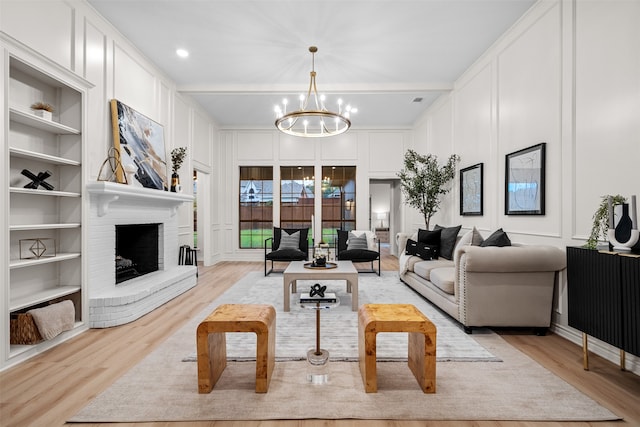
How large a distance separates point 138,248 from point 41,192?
1938 millimetres

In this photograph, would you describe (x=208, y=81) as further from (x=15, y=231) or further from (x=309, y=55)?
(x=15, y=231)

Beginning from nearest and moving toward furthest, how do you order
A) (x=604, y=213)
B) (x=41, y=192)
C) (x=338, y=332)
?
1. (x=604, y=213)
2. (x=41, y=192)
3. (x=338, y=332)

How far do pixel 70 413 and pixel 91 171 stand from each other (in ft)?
7.66

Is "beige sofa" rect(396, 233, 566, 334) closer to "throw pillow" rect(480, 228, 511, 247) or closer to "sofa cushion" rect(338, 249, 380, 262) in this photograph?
"throw pillow" rect(480, 228, 511, 247)

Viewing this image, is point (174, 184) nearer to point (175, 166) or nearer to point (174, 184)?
point (174, 184)

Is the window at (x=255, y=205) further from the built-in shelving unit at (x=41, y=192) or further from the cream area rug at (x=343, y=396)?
the cream area rug at (x=343, y=396)

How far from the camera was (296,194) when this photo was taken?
7551mm

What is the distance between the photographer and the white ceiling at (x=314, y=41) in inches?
128

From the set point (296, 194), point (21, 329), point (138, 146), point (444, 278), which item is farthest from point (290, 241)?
point (21, 329)

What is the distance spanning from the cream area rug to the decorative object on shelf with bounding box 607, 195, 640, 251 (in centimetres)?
94

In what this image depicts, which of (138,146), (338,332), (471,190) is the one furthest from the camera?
(471,190)

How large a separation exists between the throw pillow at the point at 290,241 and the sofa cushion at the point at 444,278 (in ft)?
9.66

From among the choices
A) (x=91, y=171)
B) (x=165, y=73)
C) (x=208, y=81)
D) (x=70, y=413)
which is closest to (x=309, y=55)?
(x=208, y=81)

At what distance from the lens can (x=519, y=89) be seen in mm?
3441
